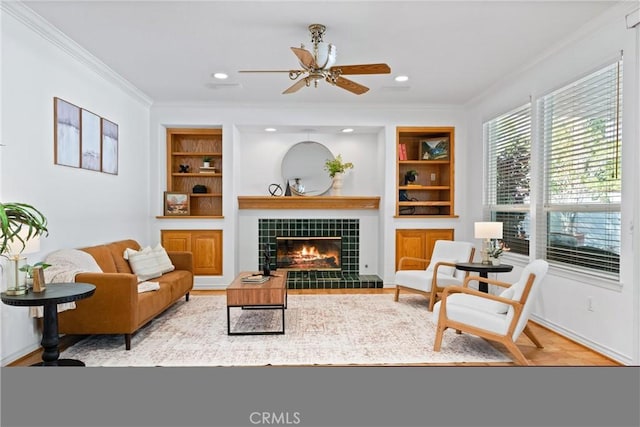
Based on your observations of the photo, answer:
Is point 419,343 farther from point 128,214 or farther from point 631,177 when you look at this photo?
point 128,214

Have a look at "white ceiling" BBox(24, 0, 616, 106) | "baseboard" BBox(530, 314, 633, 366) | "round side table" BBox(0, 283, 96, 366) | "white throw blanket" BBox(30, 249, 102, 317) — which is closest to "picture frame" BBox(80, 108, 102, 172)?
"white ceiling" BBox(24, 0, 616, 106)

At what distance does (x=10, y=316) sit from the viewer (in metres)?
2.86

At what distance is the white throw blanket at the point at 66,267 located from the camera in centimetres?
292

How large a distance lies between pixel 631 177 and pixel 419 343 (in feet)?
6.63

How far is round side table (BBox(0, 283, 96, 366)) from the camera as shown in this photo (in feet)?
8.02

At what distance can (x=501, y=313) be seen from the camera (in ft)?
9.70

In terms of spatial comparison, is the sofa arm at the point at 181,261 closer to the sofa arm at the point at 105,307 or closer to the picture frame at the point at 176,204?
the picture frame at the point at 176,204

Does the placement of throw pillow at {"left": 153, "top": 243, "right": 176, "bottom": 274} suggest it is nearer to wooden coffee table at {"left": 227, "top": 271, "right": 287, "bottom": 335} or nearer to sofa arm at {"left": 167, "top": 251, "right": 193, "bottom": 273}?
sofa arm at {"left": 167, "top": 251, "right": 193, "bottom": 273}

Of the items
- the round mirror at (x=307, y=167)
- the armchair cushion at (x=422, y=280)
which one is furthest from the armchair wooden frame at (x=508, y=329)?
the round mirror at (x=307, y=167)

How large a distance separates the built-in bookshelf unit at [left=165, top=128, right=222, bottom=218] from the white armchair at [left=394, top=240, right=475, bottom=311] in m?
2.96

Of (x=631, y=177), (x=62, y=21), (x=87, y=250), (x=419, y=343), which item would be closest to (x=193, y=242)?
(x=87, y=250)

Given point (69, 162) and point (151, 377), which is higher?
point (69, 162)

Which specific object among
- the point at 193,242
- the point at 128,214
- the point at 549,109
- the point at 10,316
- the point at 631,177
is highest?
the point at 549,109

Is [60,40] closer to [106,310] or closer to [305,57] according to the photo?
[305,57]
